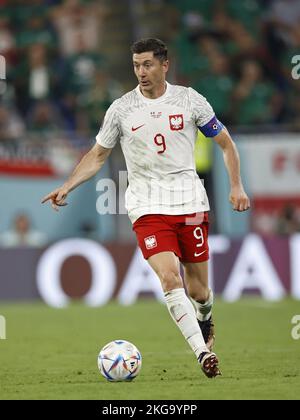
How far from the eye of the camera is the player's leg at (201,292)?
9.19m

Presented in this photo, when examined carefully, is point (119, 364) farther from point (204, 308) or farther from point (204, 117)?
point (204, 117)

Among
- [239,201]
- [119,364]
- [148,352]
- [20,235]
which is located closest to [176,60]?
[20,235]

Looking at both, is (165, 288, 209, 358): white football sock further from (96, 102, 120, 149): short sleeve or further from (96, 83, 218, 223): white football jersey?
(96, 102, 120, 149): short sleeve

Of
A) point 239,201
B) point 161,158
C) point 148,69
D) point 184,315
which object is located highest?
point 148,69

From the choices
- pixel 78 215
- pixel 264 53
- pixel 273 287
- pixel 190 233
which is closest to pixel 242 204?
pixel 190 233

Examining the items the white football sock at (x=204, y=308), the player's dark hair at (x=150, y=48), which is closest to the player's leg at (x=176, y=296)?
the white football sock at (x=204, y=308)

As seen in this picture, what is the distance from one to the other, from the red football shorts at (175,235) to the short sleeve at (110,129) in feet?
2.22

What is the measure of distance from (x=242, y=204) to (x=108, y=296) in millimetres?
8839

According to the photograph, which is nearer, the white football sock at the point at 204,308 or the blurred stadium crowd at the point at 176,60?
the white football sock at the point at 204,308

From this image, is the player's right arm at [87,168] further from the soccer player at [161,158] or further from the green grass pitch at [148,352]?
the green grass pitch at [148,352]

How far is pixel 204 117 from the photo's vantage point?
8961 mm

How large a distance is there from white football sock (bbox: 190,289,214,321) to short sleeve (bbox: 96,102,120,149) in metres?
1.55

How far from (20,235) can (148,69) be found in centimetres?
956
